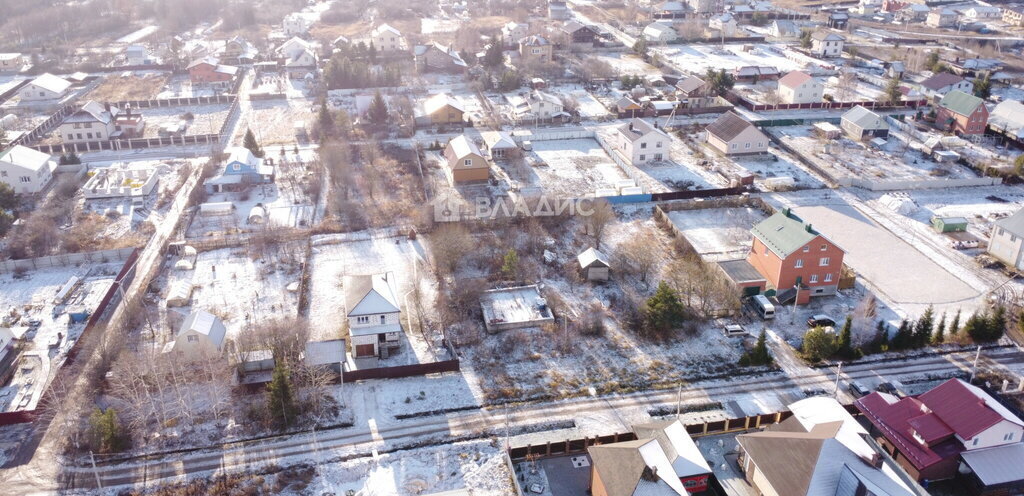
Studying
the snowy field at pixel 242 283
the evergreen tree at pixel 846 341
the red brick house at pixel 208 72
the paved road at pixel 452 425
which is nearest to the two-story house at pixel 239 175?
the snowy field at pixel 242 283

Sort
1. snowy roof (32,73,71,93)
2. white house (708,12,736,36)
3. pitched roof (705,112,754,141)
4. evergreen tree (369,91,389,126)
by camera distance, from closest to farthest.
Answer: pitched roof (705,112,754,141) → evergreen tree (369,91,389,126) → snowy roof (32,73,71,93) → white house (708,12,736,36)

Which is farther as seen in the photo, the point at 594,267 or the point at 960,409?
the point at 594,267

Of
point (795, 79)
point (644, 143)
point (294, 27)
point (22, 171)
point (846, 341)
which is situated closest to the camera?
point (846, 341)

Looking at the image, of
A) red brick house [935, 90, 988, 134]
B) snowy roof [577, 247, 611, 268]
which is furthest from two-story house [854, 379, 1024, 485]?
red brick house [935, 90, 988, 134]

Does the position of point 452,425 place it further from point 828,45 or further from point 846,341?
point 828,45

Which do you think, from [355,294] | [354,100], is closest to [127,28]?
[354,100]

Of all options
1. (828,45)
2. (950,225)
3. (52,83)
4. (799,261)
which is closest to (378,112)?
(52,83)

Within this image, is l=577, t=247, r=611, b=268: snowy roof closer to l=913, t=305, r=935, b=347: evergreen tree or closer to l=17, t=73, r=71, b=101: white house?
l=913, t=305, r=935, b=347: evergreen tree
